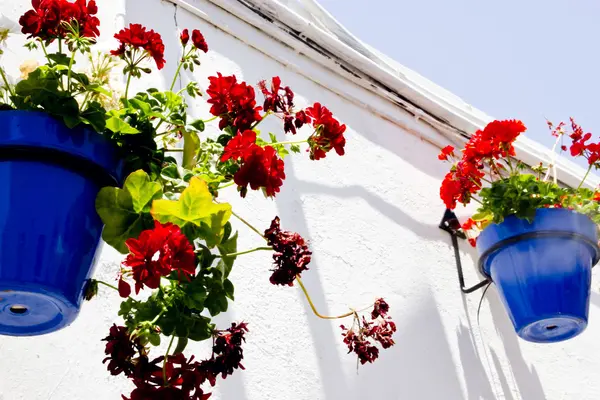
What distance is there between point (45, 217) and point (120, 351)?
26cm

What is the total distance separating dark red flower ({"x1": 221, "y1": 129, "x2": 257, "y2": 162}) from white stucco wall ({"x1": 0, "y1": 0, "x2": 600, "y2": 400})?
73cm

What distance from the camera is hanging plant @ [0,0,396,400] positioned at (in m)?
1.33

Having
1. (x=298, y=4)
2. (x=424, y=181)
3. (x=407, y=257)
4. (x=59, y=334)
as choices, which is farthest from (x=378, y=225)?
(x=59, y=334)

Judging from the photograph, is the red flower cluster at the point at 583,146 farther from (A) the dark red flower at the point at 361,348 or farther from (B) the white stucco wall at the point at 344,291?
(A) the dark red flower at the point at 361,348

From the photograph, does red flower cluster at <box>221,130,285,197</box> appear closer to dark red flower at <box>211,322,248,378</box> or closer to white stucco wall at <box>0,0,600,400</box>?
dark red flower at <box>211,322,248,378</box>

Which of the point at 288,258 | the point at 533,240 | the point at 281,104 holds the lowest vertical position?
the point at 288,258

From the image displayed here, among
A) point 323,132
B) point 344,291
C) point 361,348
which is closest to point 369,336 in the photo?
point 361,348

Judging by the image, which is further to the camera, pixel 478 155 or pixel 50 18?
A: pixel 478 155

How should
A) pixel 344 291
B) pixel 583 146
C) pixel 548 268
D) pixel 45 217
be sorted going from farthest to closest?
1. pixel 583 146
2. pixel 344 291
3. pixel 548 268
4. pixel 45 217

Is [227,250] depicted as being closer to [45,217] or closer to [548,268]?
[45,217]

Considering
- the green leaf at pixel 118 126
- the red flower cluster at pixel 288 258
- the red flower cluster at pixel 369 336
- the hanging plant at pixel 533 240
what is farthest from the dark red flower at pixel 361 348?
the hanging plant at pixel 533 240

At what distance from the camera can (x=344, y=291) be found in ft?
8.59

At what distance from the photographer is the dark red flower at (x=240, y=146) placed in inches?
57.1

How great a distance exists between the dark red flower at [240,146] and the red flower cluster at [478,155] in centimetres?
125
